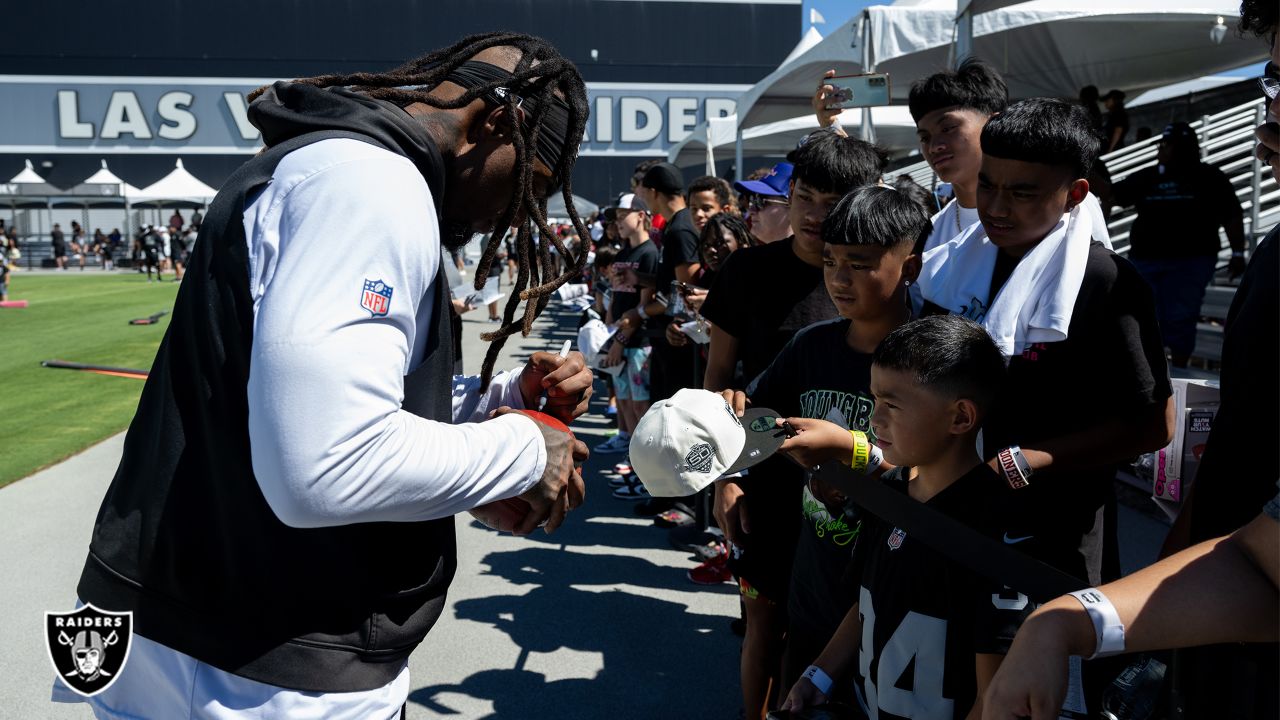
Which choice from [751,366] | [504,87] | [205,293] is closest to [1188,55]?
[751,366]

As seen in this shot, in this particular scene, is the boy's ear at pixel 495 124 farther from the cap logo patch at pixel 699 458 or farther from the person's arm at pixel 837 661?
the person's arm at pixel 837 661

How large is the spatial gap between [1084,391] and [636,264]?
17.7 feet

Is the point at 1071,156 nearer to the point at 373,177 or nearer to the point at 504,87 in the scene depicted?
the point at 504,87

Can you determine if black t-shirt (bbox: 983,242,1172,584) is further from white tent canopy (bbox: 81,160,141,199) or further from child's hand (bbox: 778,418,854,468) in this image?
white tent canopy (bbox: 81,160,141,199)

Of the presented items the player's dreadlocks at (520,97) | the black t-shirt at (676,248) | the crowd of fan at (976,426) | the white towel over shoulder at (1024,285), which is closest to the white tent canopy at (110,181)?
the black t-shirt at (676,248)

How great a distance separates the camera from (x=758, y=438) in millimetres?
2326

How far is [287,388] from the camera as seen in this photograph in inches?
52.6

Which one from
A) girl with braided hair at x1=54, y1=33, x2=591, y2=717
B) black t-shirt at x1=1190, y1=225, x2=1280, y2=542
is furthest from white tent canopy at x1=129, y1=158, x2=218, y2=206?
black t-shirt at x1=1190, y1=225, x2=1280, y2=542

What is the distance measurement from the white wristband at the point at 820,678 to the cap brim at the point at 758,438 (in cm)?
61

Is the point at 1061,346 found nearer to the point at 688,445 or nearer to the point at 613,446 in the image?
the point at 688,445

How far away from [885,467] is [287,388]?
5.69 feet

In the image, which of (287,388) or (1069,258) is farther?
(1069,258)

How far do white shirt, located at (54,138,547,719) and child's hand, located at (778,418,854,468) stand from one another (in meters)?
0.90

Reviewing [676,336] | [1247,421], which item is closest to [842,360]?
[1247,421]
